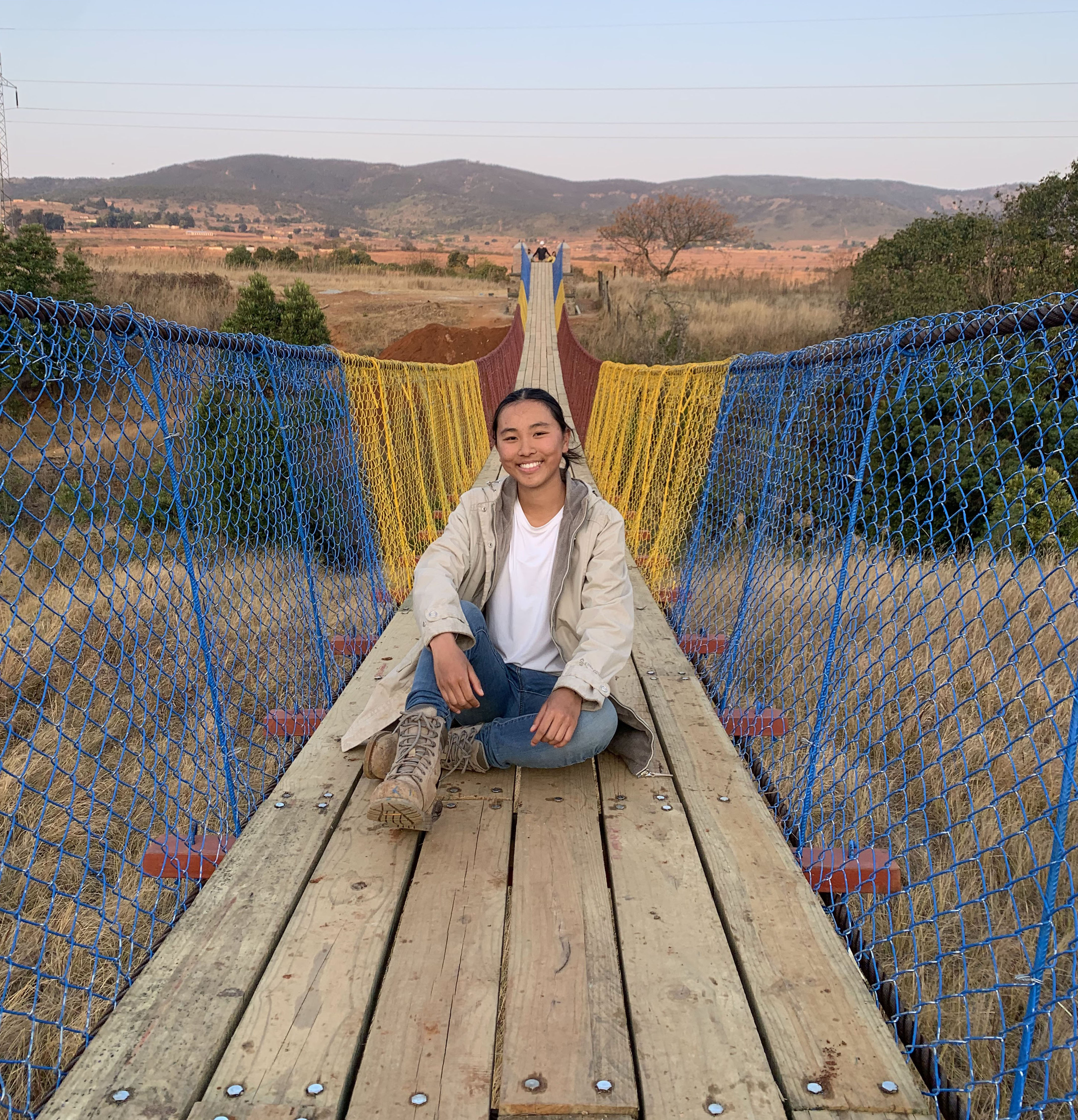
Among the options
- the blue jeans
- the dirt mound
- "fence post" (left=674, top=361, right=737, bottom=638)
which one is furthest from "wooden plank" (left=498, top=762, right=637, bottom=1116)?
the dirt mound

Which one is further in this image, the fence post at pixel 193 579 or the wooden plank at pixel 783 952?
the fence post at pixel 193 579

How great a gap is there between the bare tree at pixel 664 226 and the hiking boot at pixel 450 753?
4270 cm

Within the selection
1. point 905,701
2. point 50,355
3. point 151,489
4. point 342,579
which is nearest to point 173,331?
point 50,355

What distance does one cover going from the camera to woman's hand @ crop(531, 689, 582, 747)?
1991 millimetres

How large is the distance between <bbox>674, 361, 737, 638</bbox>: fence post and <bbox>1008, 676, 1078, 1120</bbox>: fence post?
246 cm

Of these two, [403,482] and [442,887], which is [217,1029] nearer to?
[442,887]

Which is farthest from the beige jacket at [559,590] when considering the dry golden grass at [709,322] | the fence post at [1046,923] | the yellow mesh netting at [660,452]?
the dry golden grass at [709,322]

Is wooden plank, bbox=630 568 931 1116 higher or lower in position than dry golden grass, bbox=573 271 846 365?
lower

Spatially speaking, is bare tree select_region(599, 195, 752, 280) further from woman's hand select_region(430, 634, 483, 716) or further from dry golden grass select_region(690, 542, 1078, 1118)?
woman's hand select_region(430, 634, 483, 716)

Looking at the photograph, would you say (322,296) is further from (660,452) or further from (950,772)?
(950,772)

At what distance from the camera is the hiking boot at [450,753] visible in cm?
220

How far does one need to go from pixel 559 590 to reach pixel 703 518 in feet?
5.17

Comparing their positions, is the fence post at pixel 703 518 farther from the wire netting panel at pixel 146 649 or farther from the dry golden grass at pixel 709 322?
the dry golden grass at pixel 709 322

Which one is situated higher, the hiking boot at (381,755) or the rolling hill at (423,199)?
the rolling hill at (423,199)
